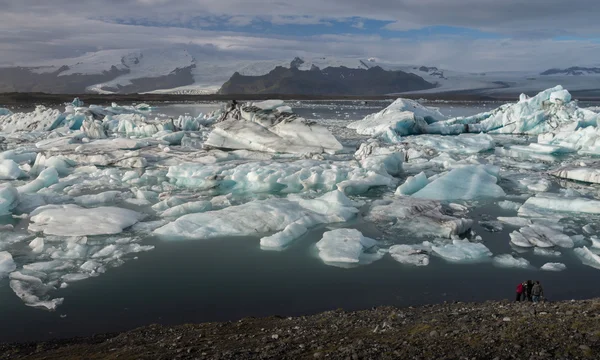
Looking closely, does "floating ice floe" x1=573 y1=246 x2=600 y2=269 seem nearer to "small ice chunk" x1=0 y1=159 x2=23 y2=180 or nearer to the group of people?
the group of people

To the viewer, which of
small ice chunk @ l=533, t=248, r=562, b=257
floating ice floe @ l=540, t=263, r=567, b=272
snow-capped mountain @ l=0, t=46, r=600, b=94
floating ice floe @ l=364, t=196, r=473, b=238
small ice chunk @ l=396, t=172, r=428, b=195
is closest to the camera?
floating ice floe @ l=540, t=263, r=567, b=272

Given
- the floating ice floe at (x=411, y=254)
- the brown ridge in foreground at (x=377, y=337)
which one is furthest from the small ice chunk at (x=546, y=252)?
the brown ridge in foreground at (x=377, y=337)

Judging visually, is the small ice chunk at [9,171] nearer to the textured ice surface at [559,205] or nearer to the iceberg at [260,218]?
the iceberg at [260,218]

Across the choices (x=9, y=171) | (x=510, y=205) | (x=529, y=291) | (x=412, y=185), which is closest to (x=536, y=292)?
(x=529, y=291)

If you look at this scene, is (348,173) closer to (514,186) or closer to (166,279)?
(514,186)

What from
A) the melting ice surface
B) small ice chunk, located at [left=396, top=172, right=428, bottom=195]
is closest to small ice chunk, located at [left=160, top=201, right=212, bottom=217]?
the melting ice surface

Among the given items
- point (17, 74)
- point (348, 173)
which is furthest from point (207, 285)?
point (17, 74)
